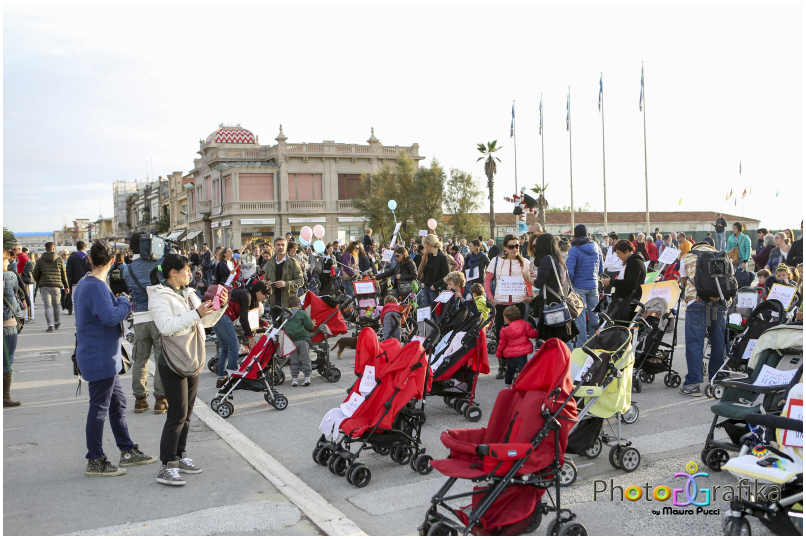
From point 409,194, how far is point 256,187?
1431 centimetres

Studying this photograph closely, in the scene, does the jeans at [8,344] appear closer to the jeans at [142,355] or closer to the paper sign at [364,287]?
the jeans at [142,355]

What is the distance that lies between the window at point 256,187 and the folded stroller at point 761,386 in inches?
1884

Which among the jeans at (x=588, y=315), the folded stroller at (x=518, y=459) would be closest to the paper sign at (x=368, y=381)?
the folded stroller at (x=518, y=459)

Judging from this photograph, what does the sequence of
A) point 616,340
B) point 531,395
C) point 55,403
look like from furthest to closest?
point 55,403, point 616,340, point 531,395

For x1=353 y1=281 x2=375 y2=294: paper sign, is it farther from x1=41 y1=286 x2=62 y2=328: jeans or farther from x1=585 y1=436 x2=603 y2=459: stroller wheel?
x1=41 y1=286 x2=62 y2=328: jeans

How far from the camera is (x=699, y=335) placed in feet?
23.6

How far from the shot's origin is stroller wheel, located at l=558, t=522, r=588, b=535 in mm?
3631

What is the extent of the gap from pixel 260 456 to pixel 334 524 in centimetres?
162

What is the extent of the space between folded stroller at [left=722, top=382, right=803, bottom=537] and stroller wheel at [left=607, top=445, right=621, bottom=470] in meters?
1.06

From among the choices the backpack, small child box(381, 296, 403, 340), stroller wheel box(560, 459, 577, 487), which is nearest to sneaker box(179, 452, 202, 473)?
stroller wheel box(560, 459, 577, 487)

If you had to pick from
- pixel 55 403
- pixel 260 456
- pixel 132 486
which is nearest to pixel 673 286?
pixel 260 456

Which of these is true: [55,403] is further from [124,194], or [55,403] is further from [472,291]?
[124,194]

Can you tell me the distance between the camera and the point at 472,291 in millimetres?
9133

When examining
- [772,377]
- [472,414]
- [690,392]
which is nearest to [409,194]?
[690,392]
